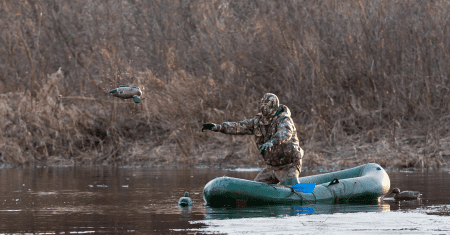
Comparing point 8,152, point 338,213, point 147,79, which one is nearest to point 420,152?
point 147,79

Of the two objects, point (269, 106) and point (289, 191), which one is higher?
point (269, 106)

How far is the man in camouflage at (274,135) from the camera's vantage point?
1128 cm

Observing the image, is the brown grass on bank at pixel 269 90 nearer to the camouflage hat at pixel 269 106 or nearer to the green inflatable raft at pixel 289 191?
the green inflatable raft at pixel 289 191

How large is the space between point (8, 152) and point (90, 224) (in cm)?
A: 1536

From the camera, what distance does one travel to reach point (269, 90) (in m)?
23.4

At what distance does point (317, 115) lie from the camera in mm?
22000

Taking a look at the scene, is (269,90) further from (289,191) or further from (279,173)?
(289,191)

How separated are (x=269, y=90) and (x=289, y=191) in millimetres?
12320

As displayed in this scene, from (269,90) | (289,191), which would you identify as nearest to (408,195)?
(289,191)

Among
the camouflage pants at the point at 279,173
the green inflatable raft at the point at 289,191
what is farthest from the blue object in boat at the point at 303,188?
the camouflage pants at the point at 279,173

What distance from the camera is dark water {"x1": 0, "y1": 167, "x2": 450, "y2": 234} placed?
9.04 m

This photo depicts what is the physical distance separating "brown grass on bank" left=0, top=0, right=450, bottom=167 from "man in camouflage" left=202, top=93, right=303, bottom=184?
8.32m

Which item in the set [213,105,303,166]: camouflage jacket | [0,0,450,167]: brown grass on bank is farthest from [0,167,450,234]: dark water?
[0,0,450,167]: brown grass on bank

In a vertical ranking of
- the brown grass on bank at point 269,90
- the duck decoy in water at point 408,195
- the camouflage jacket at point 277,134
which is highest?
the brown grass on bank at point 269,90
